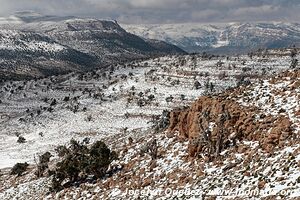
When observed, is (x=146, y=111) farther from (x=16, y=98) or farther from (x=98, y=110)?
(x=16, y=98)

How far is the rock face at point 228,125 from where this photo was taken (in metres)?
28.5

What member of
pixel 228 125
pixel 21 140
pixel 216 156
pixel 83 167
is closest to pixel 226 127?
pixel 228 125

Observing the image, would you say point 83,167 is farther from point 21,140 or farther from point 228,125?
point 21,140

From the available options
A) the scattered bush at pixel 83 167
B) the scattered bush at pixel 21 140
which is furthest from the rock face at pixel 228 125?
the scattered bush at pixel 21 140

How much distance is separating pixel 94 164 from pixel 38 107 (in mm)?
125122

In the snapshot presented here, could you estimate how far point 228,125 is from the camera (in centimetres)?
3259

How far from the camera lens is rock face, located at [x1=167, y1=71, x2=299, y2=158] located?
93.6ft

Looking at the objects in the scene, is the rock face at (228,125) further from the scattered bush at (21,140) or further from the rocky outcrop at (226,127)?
the scattered bush at (21,140)

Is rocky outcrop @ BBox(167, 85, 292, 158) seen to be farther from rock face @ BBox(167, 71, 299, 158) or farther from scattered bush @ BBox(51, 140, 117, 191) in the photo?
scattered bush @ BBox(51, 140, 117, 191)

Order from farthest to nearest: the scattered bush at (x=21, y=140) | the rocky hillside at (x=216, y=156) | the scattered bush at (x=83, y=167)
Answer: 1. the scattered bush at (x=21, y=140)
2. the scattered bush at (x=83, y=167)
3. the rocky hillside at (x=216, y=156)

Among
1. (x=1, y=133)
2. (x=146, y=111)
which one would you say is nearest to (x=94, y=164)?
(x=1, y=133)

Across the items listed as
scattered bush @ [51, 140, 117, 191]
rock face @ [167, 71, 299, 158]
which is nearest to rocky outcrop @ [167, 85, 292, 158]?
rock face @ [167, 71, 299, 158]

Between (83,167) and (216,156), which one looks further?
(83,167)

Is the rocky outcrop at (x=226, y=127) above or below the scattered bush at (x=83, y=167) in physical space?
above
